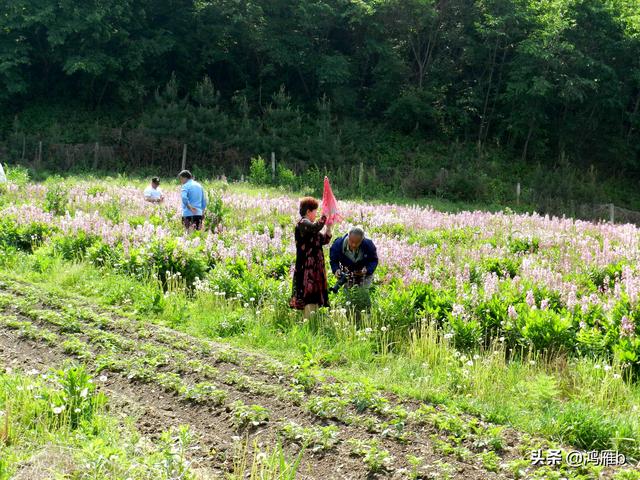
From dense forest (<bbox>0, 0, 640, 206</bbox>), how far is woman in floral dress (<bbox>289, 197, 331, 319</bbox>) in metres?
24.1

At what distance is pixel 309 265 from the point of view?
8094 millimetres

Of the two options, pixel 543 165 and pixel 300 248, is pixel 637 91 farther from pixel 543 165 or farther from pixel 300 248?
pixel 300 248

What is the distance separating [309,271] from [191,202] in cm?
561

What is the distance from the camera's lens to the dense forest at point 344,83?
34844mm

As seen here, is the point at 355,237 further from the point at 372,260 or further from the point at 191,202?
the point at 191,202

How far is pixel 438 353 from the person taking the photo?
6891 mm

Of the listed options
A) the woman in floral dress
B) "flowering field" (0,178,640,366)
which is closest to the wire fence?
"flowering field" (0,178,640,366)

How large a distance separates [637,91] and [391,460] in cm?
4171

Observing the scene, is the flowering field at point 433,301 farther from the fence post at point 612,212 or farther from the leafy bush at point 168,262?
the fence post at point 612,212

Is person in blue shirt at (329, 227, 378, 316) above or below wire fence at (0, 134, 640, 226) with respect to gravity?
below

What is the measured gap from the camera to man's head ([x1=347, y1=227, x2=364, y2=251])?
812 cm

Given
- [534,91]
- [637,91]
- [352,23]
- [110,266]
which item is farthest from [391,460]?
[637,91]

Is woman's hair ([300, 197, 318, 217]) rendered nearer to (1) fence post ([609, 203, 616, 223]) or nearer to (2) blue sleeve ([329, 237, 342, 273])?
(2) blue sleeve ([329, 237, 342, 273])

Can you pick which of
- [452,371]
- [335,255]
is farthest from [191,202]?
[452,371]
